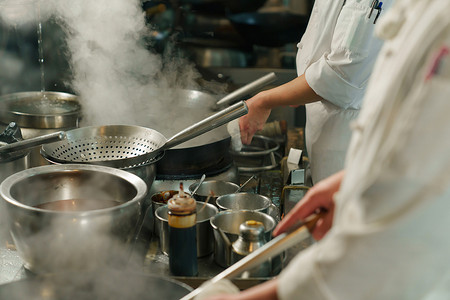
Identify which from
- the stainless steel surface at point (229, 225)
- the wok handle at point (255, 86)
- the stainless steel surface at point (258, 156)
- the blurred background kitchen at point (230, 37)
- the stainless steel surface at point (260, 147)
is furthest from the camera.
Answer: the blurred background kitchen at point (230, 37)

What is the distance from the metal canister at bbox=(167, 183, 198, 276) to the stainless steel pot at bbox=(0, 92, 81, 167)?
0.84 m

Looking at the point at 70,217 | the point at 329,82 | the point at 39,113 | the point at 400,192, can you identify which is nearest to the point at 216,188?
the point at 329,82

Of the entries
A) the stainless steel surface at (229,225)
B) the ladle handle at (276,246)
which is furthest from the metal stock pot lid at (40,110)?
the ladle handle at (276,246)

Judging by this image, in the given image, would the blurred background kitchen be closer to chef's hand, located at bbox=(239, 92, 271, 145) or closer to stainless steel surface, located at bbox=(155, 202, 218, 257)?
chef's hand, located at bbox=(239, 92, 271, 145)

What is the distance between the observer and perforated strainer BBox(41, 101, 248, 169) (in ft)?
6.28

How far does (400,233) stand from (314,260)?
0.17m

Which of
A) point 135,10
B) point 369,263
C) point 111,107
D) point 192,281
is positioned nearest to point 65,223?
point 192,281

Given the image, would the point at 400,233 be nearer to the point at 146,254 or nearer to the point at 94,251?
the point at 94,251

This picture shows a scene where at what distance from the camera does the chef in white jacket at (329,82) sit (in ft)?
6.61

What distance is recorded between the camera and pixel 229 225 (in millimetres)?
1657

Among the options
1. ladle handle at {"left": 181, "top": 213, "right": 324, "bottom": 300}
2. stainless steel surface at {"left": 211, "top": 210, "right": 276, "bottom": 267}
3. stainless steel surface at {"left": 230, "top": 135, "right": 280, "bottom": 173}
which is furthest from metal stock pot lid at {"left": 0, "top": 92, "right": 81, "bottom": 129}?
ladle handle at {"left": 181, "top": 213, "right": 324, "bottom": 300}

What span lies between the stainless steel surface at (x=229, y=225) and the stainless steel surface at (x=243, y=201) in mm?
151

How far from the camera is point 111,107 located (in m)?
2.55

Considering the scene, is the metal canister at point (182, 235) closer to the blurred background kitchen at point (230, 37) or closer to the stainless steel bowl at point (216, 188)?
the stainless steel bowl at point (216, 188)
